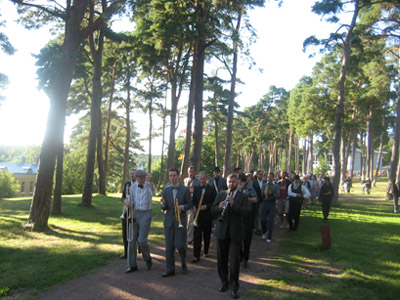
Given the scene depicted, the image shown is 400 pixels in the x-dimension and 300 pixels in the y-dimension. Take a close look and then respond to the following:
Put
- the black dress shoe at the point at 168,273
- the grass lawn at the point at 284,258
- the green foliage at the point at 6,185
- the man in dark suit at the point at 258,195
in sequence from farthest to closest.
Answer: the green foliage at the point at 6,185, the man in dark suit at the point at 258,195, the black dress shoe at the point at 168,273, the grass lawn at the point at 284,258

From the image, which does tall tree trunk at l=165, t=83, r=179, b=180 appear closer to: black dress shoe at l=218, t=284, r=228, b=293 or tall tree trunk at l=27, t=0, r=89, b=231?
tall tree trunk at l=27, t=0, r=89, b=231

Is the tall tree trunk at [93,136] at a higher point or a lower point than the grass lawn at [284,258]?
higher

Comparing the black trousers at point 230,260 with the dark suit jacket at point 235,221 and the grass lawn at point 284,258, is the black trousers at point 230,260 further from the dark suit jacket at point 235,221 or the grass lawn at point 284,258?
the grass lawn at point 284,258

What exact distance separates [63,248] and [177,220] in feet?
11.9

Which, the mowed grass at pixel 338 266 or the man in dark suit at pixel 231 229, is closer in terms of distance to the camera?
the man in dark suit at pixel 231 229

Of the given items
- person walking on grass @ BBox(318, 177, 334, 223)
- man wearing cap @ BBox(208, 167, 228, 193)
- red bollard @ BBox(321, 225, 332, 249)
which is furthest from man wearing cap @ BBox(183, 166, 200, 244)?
person walking on grass @ BBox(318, 177, 334, 223)

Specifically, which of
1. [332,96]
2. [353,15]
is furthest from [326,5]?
[332,96]

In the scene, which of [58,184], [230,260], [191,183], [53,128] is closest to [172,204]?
[230,260]

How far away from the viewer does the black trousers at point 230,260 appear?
201 inches

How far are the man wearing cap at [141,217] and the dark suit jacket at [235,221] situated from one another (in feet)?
5.18

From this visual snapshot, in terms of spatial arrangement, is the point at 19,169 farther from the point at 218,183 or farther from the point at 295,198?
the point at 218,183

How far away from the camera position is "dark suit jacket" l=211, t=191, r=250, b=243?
5.14m

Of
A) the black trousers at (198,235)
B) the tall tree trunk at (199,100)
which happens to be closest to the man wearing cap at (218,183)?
the black trousers at (198,235)

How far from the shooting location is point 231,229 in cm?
516
